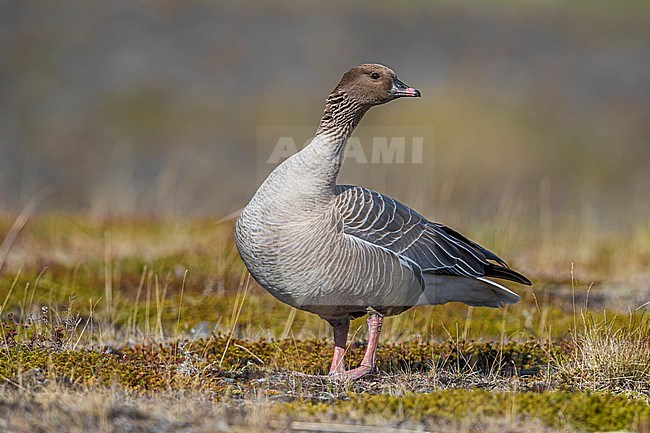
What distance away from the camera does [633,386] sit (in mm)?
6820

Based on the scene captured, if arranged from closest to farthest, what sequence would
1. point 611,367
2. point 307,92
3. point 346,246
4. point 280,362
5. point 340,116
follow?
point 346,246
point 611,367
point 340,116
point 280,362
point 307,92

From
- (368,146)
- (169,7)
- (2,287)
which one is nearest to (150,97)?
(169,7)

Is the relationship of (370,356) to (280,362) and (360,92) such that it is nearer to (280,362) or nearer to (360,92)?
(280,362)

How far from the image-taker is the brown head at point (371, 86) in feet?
23.3

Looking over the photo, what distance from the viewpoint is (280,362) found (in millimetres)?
7406

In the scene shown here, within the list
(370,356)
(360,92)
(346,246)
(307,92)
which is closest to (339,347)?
(370,356)

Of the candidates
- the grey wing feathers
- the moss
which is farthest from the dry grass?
the moss

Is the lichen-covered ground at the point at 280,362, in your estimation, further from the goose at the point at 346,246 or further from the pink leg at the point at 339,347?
the goose at the point at 346,246

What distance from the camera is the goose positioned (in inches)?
258

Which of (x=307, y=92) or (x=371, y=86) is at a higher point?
(x=307, y=92)

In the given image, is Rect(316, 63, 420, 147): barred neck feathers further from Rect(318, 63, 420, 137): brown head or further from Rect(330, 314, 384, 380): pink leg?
Rect(330, 314, 384, 380): pink leg

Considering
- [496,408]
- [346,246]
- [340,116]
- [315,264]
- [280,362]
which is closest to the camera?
[496,408]

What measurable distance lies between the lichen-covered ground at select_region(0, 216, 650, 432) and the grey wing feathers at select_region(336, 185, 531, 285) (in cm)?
74

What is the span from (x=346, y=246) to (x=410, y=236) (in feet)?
2.40
